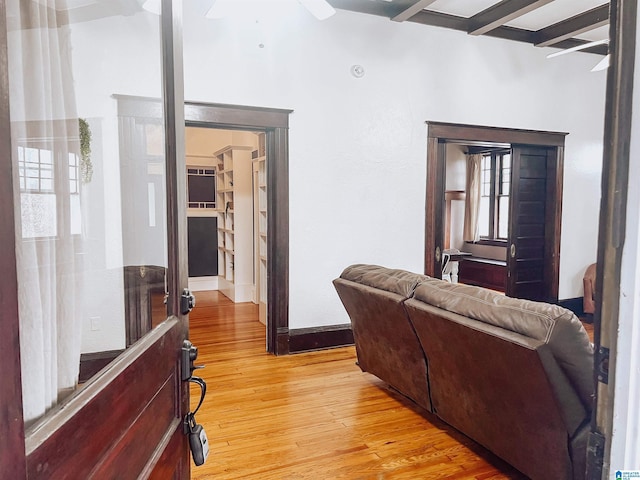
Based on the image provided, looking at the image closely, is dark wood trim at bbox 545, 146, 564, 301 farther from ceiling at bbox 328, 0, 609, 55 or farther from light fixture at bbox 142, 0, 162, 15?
light fixture at bbox 142, 0, 162, 15

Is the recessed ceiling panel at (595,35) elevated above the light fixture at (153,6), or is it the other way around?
the recessed ceiling panel at (595,35)

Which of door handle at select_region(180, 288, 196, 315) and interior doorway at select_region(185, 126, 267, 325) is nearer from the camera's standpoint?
door handle at select_region(180, 288, 196, 315)

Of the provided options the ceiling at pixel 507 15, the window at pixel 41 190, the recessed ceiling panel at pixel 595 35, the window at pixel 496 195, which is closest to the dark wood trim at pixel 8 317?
the window at pixel 41 190

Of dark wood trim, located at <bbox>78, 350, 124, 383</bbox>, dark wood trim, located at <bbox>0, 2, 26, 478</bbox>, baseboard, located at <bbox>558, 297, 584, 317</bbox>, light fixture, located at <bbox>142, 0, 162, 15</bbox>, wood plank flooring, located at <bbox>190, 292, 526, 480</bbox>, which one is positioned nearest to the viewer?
dark wood trim, located at <bbox>0, 2, 26, 478</bbox>

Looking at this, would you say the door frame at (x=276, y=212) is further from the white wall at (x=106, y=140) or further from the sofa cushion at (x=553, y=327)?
the white wall at (x=106, y=140)

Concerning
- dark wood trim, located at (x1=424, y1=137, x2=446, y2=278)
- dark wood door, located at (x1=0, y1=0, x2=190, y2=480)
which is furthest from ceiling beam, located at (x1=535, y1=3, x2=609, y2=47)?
dark wood door, located at (x1=0, y1=0, x2=190, y2=480)

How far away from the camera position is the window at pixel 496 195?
312 inches

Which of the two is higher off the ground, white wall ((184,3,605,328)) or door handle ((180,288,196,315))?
white wall ((184,3,605,328))

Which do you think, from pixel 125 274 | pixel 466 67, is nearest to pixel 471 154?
pixel 466 67

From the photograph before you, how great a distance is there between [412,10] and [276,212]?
231cm

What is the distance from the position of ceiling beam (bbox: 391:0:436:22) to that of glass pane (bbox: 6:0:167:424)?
357cm

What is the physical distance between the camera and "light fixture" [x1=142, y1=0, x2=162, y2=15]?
1095 millimetres

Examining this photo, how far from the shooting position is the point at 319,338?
4.49m

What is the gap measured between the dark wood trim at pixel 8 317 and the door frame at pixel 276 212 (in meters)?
3.70
